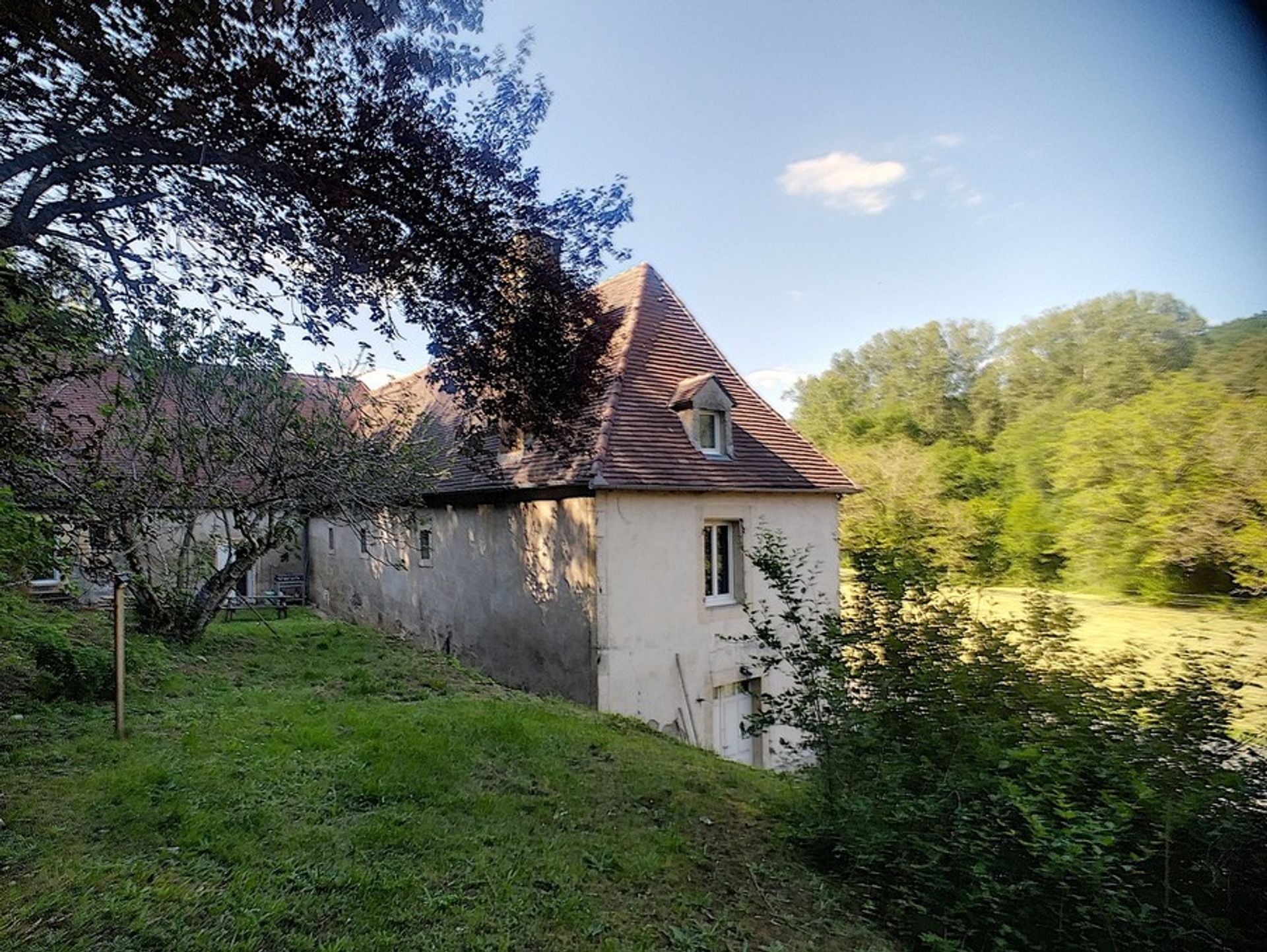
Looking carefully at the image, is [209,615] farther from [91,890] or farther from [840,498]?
[840,498]

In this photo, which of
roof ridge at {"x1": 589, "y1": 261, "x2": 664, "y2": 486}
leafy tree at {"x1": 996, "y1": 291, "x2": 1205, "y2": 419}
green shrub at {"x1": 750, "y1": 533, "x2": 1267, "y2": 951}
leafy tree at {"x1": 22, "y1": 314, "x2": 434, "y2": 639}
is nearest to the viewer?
green shrub at {"x1": 750, "y1": 533, "x2": 1267, "y2": 951}

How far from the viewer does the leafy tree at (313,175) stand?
3.41 m

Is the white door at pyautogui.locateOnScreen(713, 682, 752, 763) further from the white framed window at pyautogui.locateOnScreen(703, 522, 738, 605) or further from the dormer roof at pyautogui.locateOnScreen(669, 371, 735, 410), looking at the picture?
the dormer roof at pyautogui.locateOnScreen(669, 371, 735, 410)

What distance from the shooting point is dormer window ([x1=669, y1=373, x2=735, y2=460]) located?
1143 cm

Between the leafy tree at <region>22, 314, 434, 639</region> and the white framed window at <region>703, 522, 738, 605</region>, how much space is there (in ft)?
18.5

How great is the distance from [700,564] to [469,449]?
565cm

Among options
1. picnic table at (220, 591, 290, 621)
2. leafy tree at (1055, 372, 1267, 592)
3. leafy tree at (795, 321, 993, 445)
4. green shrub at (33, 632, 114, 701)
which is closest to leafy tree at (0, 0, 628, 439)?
green shrub at (33, 632, 114, 701)

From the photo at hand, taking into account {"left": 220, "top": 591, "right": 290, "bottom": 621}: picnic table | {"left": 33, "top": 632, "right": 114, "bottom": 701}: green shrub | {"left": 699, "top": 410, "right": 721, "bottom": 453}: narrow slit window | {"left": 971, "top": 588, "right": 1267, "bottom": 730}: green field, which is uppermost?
{"left": 699, "top": 410, "right": 721, "bottom": 453}: narrow slit window

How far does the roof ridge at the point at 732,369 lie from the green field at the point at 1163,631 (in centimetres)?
882

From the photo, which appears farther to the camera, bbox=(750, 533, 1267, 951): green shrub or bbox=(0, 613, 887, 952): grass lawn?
A: bbox=(750, 533, 1267, 951): green shrub

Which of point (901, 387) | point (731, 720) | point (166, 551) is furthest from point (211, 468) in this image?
point (901, 387)

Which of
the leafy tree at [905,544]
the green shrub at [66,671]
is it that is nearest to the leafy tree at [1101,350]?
the leafy tree at [905,544]

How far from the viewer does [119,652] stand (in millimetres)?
5367

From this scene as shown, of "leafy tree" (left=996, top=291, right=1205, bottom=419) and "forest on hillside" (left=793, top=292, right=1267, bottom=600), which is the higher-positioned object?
"leafy tree" (left=996, top=291, right=1205, bottom=419)
